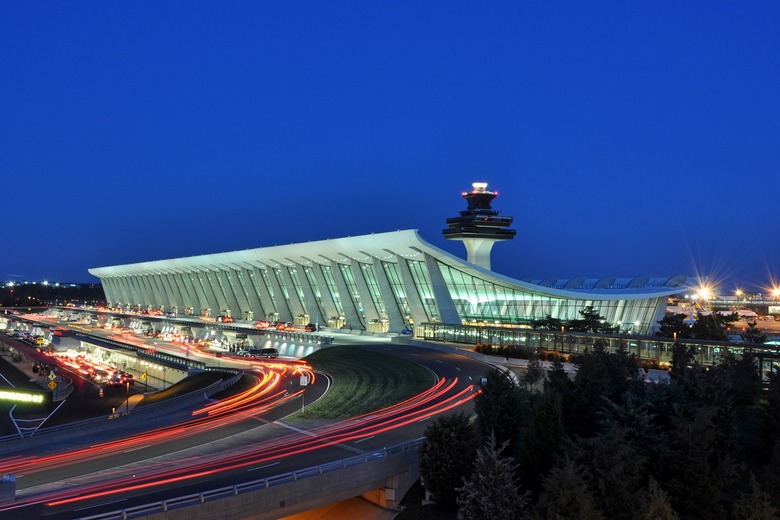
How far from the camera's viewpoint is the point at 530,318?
213 ft

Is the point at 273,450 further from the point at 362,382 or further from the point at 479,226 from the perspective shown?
the point at 479,226

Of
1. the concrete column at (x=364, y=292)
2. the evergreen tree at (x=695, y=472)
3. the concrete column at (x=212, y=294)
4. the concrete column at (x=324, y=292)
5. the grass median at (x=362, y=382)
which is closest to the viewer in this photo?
the evergreen tree at (x=695, y=472)

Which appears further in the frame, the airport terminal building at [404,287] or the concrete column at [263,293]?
the concrete column at [263,293]

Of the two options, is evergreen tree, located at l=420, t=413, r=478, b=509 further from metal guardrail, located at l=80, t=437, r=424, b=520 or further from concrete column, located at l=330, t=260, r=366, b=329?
concrete column, located at l=330, t=260, r=366, b=329

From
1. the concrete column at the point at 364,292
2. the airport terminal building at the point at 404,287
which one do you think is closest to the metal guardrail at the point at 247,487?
the airport terminal building at the point at 404,287

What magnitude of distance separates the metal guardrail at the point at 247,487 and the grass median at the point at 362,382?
334 inches

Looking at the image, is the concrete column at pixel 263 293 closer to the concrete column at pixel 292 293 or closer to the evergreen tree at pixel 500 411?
the concrete column at pixel 292 293

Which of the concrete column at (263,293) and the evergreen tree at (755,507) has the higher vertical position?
the concrete column at (263,293)

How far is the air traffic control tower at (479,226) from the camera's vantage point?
89.6 m

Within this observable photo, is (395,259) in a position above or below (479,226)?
below

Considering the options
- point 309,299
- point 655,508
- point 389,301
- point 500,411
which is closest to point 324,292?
point 309,299

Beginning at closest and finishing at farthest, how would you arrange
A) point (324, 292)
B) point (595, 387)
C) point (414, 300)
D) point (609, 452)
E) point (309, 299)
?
point (609, 452) < point (595, 387) < point (414, 300) < point (324, 292) < point (309, 299)

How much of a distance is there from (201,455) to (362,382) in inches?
649

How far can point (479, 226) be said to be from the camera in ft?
293
